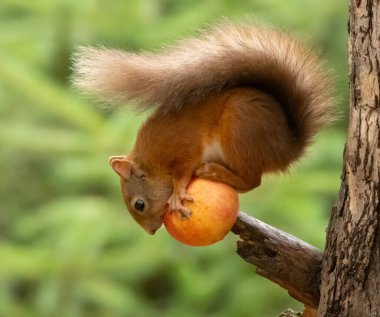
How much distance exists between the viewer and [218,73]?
1.98 m

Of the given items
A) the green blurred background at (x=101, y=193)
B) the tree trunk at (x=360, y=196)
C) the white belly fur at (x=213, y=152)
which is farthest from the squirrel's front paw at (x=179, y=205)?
the green blurred background at (x=101, y=193)

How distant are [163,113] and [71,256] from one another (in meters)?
1.97

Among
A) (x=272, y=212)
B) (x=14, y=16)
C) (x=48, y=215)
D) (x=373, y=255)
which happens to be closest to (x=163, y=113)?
(x=373, y=255)

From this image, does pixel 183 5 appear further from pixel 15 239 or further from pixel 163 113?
pixel 163 113

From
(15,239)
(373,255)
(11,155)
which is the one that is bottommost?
(15,239)

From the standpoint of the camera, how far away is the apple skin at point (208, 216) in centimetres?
184

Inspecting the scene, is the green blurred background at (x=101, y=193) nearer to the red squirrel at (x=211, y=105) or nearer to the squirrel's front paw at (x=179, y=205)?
the red squirrel at (x=211, y=105)

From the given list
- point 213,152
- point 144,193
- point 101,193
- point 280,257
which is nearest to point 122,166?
point 144,193

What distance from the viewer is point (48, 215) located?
4160 millimetres

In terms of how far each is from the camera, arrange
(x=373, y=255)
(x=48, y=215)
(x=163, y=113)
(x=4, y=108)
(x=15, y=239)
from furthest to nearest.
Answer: (x=15, y=239), (x=4, y=108), (x=48, y=215), (x=163, y=113), (x=373, y=255)

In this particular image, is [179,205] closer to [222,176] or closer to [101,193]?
[222,176]

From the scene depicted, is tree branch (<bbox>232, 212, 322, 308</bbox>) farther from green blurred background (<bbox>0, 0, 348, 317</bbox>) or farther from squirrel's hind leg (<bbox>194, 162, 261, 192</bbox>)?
green blurred background (<bbox>0, 0, 348, 317</bbox>)

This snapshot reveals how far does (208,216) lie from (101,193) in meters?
2.90

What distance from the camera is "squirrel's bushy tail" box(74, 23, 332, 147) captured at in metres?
1.96
